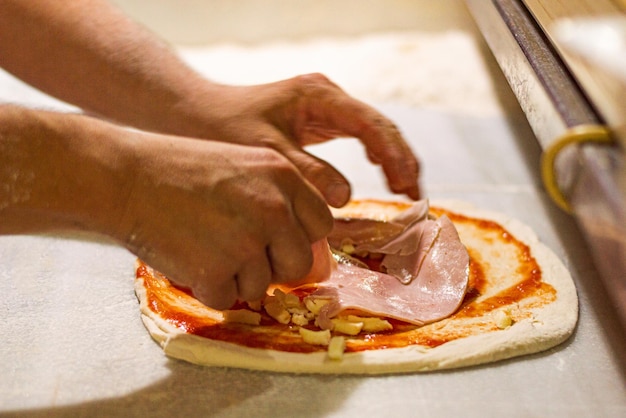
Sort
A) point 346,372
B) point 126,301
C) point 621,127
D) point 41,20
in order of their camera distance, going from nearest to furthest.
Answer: point 621,127 < point 346,372 < point 126,301 < point 41,20

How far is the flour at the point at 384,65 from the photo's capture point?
2830 millimetres

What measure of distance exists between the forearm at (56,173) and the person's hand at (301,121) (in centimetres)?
38

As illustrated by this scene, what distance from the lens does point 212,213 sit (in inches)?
48.3

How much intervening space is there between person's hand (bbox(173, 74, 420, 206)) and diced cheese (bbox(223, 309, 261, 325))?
33 centimetres

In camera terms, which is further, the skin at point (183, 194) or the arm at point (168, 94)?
the arm at point (168, 94)

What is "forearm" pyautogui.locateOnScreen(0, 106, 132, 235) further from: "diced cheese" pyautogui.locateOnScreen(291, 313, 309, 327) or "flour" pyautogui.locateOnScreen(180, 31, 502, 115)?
"flour" pyautogui.locateOnScreen(180, 31, 502, 115)

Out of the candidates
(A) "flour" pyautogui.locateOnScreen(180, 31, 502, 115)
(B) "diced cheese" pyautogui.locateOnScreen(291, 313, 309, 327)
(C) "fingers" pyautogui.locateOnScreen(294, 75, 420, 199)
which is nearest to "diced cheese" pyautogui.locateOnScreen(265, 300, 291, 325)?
(B) "diced cheese" pyautogui.locateOnScreen(291, 313, 309, 327)

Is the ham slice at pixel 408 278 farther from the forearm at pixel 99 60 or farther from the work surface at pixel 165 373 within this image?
the forearm at pixel 99 60

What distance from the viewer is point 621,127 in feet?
3.23

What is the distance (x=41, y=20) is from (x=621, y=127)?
135 cm

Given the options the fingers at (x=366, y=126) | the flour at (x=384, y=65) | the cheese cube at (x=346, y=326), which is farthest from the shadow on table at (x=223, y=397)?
the flour at (x=384, y=65)

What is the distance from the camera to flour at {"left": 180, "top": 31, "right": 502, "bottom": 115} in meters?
2.83

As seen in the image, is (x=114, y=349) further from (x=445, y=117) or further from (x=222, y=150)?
(x=445, y=117)

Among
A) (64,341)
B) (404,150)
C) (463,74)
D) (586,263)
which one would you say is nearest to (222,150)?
(404,150)
